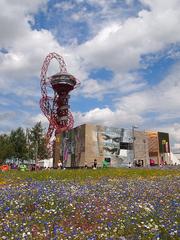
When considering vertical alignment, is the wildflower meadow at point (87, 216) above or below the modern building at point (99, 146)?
below

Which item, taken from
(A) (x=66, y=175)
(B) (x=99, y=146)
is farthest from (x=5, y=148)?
(A) (x=66, y=175)

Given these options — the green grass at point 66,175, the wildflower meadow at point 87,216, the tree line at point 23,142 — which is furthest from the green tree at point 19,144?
the wildflower meadow at point 87,216

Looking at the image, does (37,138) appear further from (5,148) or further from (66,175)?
(66,175)

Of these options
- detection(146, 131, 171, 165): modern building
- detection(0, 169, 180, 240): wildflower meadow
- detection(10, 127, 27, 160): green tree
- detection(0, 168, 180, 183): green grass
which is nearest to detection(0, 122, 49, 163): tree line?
detection(10, 127, 27, 160): green tree

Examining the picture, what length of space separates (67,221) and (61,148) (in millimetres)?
91498

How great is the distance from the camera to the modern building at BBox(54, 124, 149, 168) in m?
88.6

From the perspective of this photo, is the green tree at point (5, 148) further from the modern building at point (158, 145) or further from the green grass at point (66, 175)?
the green grass at point (66, 175)

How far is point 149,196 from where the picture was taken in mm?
12117

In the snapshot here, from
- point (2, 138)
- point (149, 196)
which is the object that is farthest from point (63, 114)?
point (149, 196)

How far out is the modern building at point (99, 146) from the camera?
291 ft

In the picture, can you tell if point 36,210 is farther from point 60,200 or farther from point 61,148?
point 61,148

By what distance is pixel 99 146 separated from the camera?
90.6 m

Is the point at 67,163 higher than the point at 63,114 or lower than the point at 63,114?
lower

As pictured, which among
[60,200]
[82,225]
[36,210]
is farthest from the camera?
[60,200]
